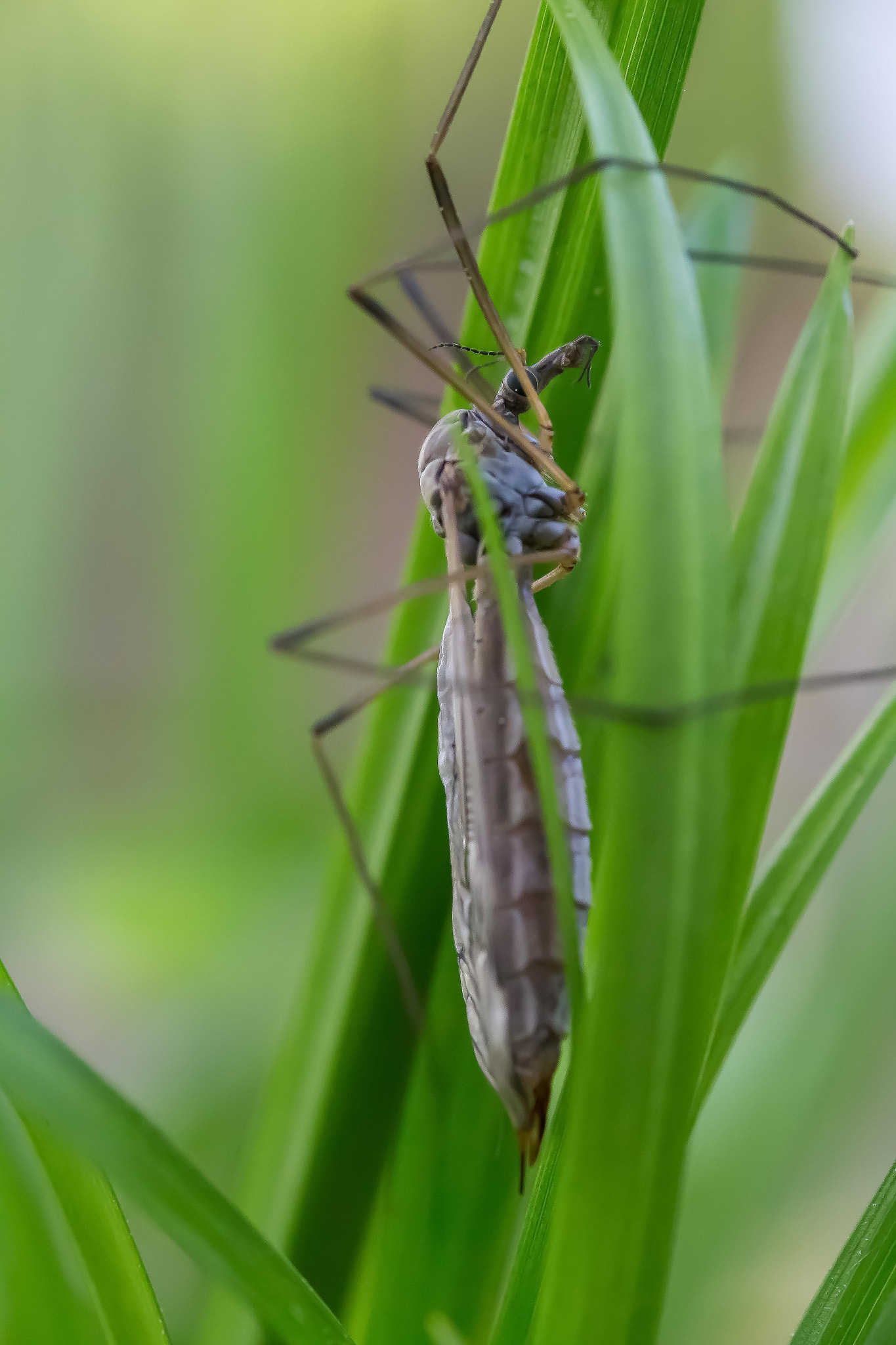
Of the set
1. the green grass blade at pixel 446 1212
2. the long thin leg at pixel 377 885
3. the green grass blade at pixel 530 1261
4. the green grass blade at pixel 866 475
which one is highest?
the green grass blade at pixel 866 475

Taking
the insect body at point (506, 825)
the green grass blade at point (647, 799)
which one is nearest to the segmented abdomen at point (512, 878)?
the insect body at point (506, 825)

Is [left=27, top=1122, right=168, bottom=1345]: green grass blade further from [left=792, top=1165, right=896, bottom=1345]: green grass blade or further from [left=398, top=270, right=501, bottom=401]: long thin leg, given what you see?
[left=398, top=270, right=501, bottom=401]: long thin leg

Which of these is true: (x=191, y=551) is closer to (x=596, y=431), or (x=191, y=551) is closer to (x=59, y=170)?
(x=59, y=170)

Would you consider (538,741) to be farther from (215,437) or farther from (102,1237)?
(215,437)

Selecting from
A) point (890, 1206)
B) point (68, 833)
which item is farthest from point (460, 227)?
point (68, 833)

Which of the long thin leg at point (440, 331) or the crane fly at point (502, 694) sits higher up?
the long thin leg at point (440, 331)

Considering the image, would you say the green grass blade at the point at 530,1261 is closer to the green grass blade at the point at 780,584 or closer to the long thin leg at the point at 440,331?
the green grass blade at the point at 780,584

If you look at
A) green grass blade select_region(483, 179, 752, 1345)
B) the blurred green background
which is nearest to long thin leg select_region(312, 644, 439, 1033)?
green grass blade select_region(483, 179, 752, 1345)
